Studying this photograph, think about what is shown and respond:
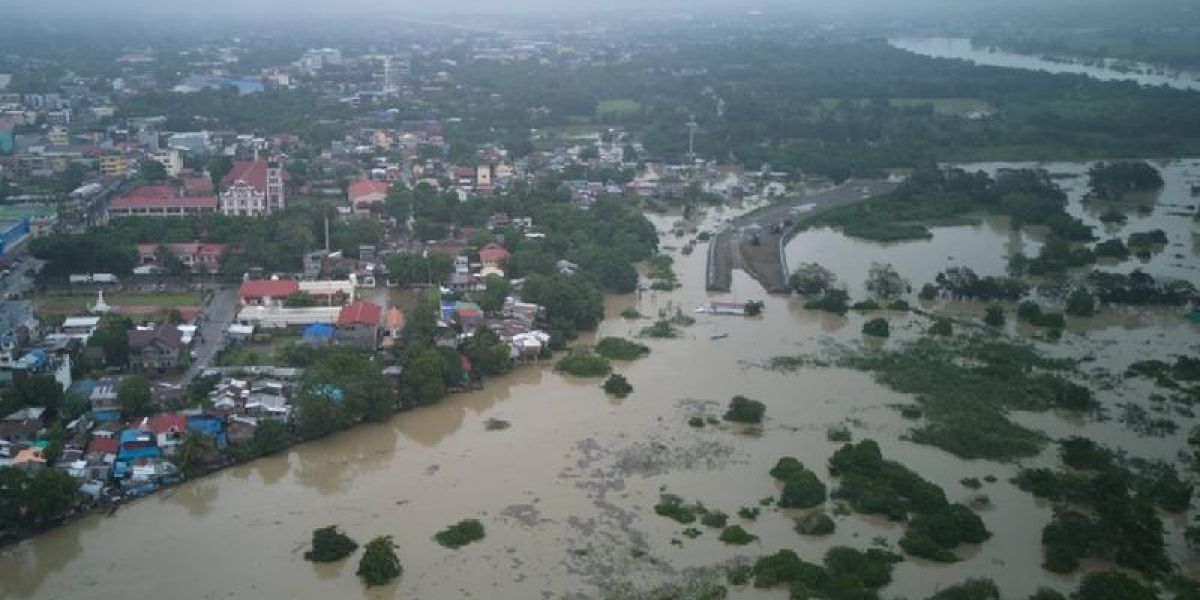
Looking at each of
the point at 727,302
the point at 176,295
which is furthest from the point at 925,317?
the point at 176,295

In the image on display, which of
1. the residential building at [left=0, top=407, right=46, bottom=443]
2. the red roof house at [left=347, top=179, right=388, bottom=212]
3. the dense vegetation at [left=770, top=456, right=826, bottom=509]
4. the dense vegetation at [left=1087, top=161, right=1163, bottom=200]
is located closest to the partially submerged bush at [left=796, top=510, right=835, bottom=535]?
the dense vegetation at [left=770, top=456, right=826, bottom=509]

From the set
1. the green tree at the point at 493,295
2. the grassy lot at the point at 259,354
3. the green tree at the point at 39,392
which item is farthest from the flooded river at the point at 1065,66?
the green tree at the point at 39,392

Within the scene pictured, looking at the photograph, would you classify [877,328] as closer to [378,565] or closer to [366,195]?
[378,565]

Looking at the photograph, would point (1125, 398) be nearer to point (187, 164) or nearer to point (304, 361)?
point (304, 361)

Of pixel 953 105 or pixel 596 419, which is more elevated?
pixel 953 105

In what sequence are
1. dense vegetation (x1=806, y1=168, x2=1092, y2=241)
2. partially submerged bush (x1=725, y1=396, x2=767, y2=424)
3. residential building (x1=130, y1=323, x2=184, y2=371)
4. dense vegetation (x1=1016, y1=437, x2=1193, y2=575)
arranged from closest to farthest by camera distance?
dense vegetation (x1=1016, y1=437, x2=1193, y2=575), partially submerged bush (x1=725, y1=396, x2=767, y2=424), residential building (x1=130, y1=323, x2=184, y2=371), dense vegetation (x1=806, y1=168, x2=1092, y2=241)

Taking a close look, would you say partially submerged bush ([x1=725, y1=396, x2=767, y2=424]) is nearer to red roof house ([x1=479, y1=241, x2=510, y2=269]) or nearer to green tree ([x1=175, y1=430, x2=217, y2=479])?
green tree ([x1=175, y1=430, x2=217, y2=479])

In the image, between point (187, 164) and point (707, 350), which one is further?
point (187, 164)
